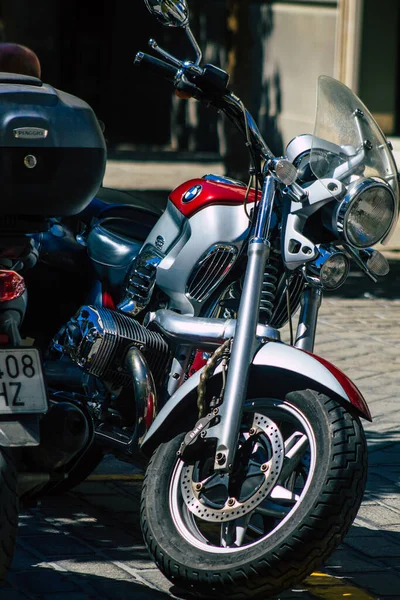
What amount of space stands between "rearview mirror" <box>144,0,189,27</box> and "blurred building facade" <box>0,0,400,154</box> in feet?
41.8

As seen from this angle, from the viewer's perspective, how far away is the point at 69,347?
4.46 metres

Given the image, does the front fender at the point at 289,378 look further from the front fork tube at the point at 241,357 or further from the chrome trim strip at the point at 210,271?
the chrome trim strip at the point at 210,271

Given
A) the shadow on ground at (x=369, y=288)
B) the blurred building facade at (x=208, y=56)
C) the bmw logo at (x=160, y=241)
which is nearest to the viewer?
the bmw logo at (x=160, y=241)

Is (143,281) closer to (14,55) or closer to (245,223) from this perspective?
(245,223)

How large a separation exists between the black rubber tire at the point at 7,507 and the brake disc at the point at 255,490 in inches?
25.1

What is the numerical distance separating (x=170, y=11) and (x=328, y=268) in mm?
948

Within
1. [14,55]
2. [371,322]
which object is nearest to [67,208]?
[14,55]

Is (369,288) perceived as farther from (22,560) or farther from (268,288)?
(22,560)

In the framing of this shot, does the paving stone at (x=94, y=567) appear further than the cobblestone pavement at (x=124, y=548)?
Yes

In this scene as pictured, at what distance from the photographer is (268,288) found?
407cm

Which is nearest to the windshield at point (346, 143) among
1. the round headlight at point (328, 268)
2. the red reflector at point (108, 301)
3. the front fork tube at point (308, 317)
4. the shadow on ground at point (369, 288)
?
the round headlight at point (328, 268)

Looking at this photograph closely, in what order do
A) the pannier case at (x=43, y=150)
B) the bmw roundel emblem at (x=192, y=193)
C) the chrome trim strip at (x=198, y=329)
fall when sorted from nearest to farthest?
the pannier case at (x=43, y=150)
the chrome trim strip at (x=198, y=329)
the bmw roundel emblem at (x=192, y=193)

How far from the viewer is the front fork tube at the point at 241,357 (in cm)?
371

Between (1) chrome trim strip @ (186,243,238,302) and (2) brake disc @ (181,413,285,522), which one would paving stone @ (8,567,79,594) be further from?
(1) chrome trim strip @ (186,243,238,302)
